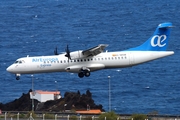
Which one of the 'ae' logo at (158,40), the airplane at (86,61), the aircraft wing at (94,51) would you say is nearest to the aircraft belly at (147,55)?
the airplane at (86,61)

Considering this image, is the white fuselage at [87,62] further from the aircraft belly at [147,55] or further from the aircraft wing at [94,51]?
the aircraft wing at [94,51]

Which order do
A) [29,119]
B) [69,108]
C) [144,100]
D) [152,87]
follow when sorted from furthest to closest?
[152,87]
[144,100]
[69,108]
[29,119]

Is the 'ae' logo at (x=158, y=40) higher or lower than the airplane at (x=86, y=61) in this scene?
higher

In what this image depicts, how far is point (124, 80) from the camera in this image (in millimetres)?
192125

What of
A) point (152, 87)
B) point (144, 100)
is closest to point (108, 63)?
point (144, 100)

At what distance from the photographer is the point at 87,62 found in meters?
101

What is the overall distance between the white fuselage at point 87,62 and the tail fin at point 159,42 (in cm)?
148

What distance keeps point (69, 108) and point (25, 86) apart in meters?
48.6

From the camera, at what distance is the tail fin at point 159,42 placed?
103 m

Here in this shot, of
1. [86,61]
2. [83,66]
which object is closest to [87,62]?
[86,61]

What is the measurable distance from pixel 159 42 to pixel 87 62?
980 cm

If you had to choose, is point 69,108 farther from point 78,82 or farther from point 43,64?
point 78,82

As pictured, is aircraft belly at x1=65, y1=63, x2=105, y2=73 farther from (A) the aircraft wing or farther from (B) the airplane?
(A) the aircraft wing

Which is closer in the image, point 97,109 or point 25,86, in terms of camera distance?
point 97,109
